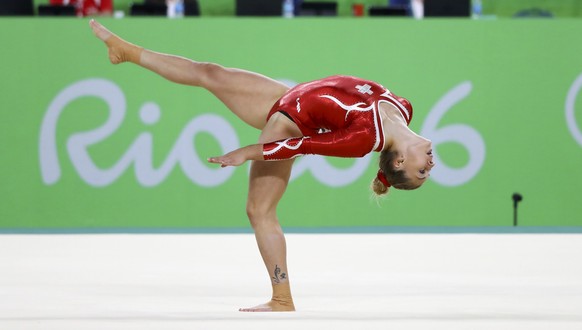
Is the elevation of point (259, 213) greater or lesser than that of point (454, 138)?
greater

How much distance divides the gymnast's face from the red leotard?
0.11 m

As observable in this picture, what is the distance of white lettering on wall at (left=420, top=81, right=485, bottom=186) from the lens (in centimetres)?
791

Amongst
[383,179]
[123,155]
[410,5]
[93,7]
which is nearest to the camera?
[383,179]

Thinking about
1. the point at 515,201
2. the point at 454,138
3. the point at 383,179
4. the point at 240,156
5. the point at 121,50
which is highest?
the point at 121,50

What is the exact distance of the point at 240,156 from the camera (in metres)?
3.79

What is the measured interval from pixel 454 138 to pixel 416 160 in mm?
4102

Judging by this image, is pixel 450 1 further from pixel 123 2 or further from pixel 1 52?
pixel 1 52

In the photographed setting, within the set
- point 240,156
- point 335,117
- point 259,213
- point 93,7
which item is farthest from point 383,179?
point 93,7

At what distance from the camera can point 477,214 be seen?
7949 millimetres
